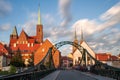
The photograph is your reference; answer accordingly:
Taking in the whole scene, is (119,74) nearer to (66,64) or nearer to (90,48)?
(90,48)

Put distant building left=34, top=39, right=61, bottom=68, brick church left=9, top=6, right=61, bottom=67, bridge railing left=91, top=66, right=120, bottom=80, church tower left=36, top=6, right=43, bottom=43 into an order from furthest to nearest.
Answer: church tower left=36, top=6, right=43, bottom=43 → brick church left=9, top=6, right=61, bottom=67 → distant building left=34, top=39, right=61, bottom=68 → bridge railing left=91, top=66, right=120, bottom=80

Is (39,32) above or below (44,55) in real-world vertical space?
above

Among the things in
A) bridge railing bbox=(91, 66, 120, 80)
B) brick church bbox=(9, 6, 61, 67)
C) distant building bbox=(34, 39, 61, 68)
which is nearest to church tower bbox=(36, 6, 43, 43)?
brick church bbox=(9, 6, 61, 67)

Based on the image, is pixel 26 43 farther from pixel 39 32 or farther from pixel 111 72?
pixel 111 72

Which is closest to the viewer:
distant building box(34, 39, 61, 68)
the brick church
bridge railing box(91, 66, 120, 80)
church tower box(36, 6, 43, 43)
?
bridge railing box(91, 66, 120, 80)

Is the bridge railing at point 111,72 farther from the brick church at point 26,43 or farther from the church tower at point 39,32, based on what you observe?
the church tower at point 39,32

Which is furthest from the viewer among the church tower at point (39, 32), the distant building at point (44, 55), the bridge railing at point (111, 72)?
the church tower at point (39, 32)

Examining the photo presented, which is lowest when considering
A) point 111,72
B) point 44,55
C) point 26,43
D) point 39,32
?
point 111,72

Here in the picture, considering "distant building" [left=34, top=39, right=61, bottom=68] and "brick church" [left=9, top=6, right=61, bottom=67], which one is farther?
"brick church" [left=9, top=6, right=61, bottom=67]

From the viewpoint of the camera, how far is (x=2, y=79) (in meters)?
12.4

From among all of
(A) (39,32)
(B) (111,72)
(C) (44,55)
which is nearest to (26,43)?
(A) (39,32)

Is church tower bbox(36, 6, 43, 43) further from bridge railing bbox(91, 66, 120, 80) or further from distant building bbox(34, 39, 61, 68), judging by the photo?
bridge railing bbox(91, 66, 120, 80)

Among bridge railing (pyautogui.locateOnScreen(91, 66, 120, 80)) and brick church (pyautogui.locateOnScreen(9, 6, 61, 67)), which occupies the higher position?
brick church (pyautogui.locateOnScreen(9, 6, 61, 67))

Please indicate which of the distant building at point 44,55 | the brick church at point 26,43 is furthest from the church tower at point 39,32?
the distant building at point 44,55
